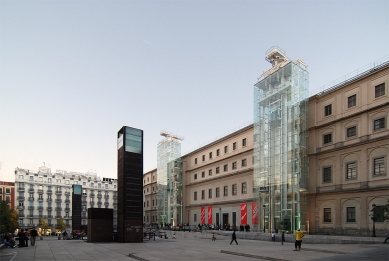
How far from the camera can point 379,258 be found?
16.4 meters

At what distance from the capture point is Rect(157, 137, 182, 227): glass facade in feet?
258

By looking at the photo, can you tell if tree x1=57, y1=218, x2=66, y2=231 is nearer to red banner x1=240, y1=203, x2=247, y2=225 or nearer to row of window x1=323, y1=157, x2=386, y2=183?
red banner x1=240, y1=203, x2=247, y2=225

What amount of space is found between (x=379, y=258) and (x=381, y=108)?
24875 mm

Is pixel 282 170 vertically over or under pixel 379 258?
over

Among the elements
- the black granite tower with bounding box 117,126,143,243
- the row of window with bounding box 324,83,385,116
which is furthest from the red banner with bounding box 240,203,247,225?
the black granite tower with bounding box 117,126,143,243

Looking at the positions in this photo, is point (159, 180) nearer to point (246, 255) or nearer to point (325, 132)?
point (325, 132)

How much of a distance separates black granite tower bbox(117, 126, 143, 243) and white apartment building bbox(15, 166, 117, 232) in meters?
73.5

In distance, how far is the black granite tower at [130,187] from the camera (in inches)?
1379

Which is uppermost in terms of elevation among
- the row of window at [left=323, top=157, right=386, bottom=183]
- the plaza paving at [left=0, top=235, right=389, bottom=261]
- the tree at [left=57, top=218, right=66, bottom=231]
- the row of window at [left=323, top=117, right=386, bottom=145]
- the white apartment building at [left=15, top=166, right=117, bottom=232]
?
the row of window at [left=323, top=117, right=386, bottom=145]

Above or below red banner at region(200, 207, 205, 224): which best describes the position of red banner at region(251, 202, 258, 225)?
above

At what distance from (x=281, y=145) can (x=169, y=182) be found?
38092mm

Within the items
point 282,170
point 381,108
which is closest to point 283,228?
point 282,170

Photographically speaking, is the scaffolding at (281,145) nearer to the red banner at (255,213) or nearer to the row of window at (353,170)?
the red banner at (255,213)

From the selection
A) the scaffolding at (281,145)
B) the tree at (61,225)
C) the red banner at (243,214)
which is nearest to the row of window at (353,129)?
the scaffolding at (281,145)
